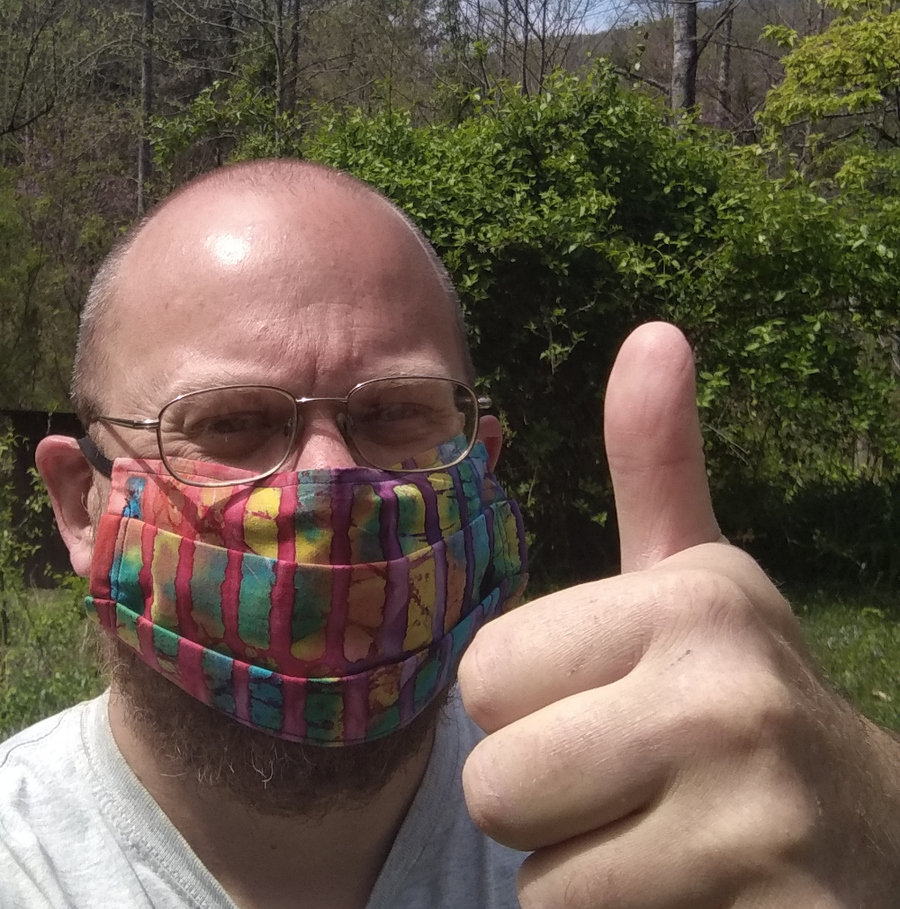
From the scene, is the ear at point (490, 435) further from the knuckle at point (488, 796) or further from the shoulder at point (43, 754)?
the knuckle at point (488, 796)

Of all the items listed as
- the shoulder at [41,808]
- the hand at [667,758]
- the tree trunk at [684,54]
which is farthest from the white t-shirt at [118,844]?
the tree trunk at [684,54]

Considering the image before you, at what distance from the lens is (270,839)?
1608mm

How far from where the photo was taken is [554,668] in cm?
90

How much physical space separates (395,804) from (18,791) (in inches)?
24.3

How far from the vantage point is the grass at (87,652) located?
4.07 meters

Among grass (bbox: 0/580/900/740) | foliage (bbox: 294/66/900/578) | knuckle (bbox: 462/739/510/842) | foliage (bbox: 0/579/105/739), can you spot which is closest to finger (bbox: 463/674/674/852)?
knuckle (bbox: 462/739/510/842)

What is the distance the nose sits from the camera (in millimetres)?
1624

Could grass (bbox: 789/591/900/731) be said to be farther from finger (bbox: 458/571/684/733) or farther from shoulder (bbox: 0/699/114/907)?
finger (bbox: 458/571/684/733)

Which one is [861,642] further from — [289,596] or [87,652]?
[289,596]

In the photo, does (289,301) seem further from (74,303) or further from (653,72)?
(653,72)

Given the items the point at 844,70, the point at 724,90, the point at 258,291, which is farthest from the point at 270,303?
the point at 724,90

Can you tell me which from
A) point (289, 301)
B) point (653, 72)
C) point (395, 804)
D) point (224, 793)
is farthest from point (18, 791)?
point (653, 72)

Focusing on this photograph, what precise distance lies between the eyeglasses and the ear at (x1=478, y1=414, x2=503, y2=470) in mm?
229

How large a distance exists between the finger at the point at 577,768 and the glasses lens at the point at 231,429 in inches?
34.9
